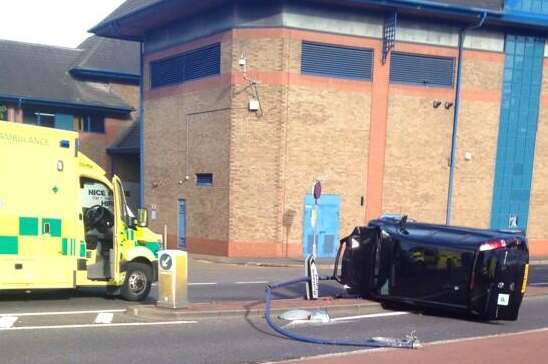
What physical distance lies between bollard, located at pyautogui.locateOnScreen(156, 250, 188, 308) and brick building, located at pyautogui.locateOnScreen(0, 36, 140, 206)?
21.1 m

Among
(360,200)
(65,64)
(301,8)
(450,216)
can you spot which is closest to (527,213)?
(450,216)

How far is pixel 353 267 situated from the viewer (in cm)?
1069

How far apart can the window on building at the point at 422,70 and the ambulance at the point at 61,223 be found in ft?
48.9

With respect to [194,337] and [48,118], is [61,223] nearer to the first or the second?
[194,337]

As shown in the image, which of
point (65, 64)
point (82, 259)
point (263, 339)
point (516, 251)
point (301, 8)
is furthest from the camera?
point (65, 64)

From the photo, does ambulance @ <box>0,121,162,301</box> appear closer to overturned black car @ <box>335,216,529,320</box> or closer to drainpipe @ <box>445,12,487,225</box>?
overturned black car @ <box>335,216,529,320</box>

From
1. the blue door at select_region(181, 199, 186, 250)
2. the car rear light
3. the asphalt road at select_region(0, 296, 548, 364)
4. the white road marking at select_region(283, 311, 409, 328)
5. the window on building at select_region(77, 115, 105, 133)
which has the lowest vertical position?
the blue door at select_region(181, 199, 186, 250)

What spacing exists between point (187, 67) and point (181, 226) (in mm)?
6827

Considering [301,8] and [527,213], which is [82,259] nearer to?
[301,8]

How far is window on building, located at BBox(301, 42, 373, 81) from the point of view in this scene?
21.3 m

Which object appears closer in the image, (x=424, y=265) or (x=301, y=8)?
(x=424, y=265)

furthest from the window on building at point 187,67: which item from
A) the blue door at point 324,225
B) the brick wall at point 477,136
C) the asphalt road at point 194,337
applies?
the asphalt road at point 194,337

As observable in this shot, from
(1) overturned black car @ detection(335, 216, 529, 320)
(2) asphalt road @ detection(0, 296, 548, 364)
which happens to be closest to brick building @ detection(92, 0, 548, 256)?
(1) overturned black car @ detection(335, 216, 529, 320)

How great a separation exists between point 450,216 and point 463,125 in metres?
3.90
